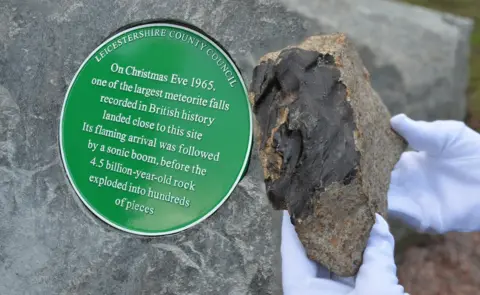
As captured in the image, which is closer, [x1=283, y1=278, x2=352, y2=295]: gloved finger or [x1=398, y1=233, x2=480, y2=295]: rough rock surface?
[x1=283, y1=278, x2=352, y2=295]: gloved finger

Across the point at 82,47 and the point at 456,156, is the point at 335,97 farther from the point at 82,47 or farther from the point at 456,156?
the point at 82,47

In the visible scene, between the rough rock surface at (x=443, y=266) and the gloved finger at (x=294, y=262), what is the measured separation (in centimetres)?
77

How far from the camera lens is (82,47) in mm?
1924

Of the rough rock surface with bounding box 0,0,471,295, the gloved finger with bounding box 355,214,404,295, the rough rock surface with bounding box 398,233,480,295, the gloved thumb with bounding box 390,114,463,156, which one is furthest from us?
the rough rock surface with bounding box 398,233,480,295

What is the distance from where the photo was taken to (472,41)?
6.88 ft

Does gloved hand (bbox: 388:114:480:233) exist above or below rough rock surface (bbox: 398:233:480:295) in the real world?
above

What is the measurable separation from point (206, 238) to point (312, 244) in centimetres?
58

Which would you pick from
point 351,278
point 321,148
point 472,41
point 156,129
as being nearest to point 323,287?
point 351,278

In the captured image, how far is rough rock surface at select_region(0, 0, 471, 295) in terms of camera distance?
69.1 inches

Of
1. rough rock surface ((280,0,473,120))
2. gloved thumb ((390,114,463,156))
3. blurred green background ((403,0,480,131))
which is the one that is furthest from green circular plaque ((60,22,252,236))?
blurred green background ((403,0,480,131))

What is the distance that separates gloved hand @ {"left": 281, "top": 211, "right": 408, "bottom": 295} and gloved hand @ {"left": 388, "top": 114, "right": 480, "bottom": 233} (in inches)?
12.2

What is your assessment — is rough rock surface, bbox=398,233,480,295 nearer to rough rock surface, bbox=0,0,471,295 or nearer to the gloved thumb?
rough rock surface, bbox=0,0,471,295

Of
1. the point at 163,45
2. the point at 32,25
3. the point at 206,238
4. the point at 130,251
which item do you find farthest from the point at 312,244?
the point at 32,25

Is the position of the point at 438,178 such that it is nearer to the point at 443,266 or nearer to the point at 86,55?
the point at 443,266
